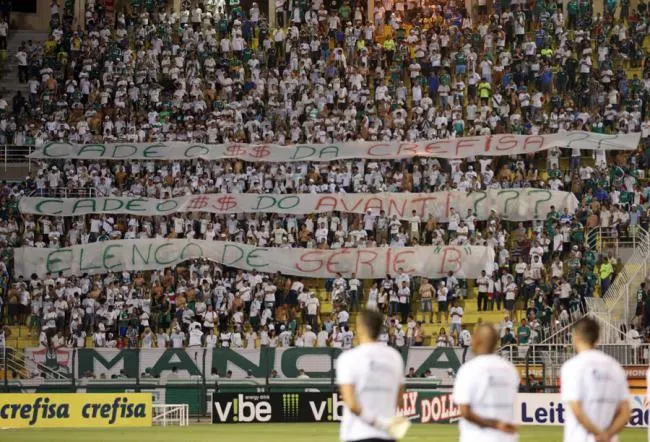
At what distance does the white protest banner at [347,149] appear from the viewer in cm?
3972

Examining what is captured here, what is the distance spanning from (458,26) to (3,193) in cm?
1668

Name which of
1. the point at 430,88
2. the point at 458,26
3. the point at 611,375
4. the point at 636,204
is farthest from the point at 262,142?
the point at 611,375

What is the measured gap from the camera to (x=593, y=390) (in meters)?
9.86

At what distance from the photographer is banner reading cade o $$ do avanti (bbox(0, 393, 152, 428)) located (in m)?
26.3

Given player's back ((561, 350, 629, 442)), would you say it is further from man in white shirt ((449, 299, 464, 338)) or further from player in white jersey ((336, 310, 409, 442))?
man in white shirt ((449, 299, 464, 338))

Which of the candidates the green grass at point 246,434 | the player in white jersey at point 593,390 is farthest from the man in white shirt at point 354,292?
the player in white jersey at point 593,390

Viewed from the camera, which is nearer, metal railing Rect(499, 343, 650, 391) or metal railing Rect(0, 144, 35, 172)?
metal railing Rect(499, 343, 650, 391)

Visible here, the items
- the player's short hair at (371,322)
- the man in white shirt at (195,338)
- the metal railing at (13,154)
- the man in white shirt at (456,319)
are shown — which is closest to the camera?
the player's short hair at (371,322)

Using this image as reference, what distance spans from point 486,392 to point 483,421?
0.69 feet

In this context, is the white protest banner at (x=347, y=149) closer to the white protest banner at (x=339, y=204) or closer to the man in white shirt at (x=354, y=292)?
the white protest banner at (x=339, y=204)

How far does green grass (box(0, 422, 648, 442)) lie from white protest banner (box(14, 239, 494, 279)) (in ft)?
38.7

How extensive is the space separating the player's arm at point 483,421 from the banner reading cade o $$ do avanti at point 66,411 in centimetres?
1761

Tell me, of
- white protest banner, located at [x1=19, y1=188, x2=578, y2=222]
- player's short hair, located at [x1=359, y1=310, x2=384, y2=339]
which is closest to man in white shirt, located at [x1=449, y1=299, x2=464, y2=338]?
white protest banner, located at [x1=19, y1=188, x2=578, y2=222]

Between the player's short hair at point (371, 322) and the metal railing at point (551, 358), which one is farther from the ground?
the player's short hair at point (371, 322)
